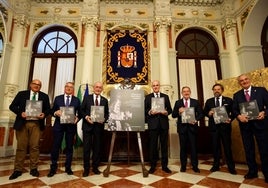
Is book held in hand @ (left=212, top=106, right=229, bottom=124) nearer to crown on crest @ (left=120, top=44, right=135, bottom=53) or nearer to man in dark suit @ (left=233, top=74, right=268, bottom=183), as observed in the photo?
man in dark suit @ (left=233, top=74, right=268, bottom=183)

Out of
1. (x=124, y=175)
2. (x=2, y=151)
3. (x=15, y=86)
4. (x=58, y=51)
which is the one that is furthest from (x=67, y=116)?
(x=58, y=51)

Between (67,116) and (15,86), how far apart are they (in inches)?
127

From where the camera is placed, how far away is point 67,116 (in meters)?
2.63

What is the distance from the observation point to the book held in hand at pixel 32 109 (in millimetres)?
2578

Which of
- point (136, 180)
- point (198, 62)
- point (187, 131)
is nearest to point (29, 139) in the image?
point (136, 180)

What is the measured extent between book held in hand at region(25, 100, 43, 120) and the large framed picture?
3.32 ft

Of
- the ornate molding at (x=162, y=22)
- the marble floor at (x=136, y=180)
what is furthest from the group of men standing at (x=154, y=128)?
the ornate molding at (x=162, y=22)

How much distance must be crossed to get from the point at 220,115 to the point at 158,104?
93cm

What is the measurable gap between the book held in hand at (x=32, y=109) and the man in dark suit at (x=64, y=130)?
223 mm

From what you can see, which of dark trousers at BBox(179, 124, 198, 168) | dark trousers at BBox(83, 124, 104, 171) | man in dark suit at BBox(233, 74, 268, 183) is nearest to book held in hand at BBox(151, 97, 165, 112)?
dark trousers at BBox(179, 124, 198, 168)

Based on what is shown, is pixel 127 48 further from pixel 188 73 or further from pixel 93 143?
pixel 93 143

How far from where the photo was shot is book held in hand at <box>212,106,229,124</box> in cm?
274

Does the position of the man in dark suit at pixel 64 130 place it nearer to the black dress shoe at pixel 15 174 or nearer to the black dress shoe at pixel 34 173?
the black dress shoe at pixel 34 173

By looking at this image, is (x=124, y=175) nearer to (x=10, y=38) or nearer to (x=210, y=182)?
(x=210, y=182)
